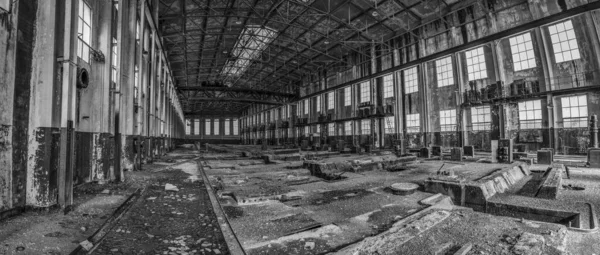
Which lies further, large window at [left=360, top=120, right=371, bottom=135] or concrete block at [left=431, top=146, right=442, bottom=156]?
large window at [left=360, top=120, right=371, bottom=135]

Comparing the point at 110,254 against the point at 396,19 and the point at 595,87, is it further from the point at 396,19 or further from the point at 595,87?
the point at 396,19

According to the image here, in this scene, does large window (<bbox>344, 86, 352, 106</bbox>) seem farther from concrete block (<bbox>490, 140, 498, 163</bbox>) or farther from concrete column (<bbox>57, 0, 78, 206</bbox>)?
concrete column (<bbox>57, 0, 78, 206</bbox>)

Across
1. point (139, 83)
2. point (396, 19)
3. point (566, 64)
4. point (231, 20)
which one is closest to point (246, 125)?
point (231, 20)

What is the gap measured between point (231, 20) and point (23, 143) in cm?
1517

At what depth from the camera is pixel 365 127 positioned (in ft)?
70.6

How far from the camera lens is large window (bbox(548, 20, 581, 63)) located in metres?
11.3

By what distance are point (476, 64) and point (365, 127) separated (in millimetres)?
9217

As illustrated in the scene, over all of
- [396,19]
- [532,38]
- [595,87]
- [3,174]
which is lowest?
[3,174]

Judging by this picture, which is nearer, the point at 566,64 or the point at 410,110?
the point at 566,64

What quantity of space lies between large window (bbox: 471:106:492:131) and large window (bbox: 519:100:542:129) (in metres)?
1.39

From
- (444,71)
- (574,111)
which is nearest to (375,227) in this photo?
(574,111)

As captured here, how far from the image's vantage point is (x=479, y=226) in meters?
2.43

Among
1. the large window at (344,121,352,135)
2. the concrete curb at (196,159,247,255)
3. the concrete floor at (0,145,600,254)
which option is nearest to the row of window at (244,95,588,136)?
the large window at (344,121,352,135)

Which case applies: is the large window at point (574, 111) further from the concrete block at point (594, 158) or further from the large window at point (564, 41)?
the concrete block at point (594, 158)
